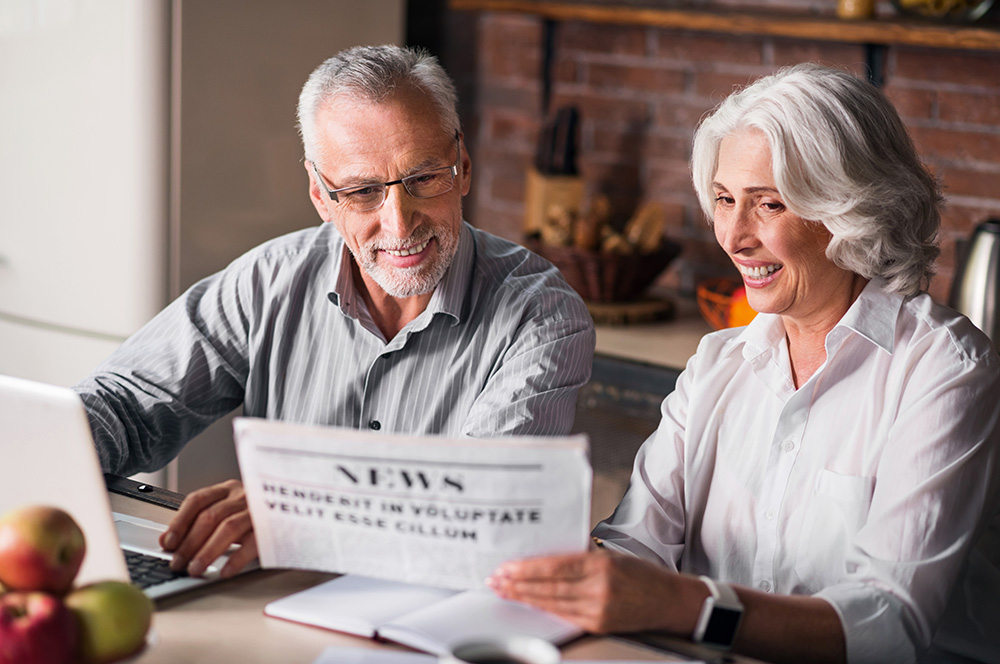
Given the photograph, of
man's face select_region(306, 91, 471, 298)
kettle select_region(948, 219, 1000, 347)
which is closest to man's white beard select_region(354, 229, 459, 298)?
man's face select_region(306, 91, 471, 298)

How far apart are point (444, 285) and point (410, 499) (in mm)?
→ 643

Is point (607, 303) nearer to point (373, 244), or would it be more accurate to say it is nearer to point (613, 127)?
point (613, 127)

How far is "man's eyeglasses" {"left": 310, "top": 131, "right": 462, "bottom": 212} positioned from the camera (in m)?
1.52

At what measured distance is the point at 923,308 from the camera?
1343 mm

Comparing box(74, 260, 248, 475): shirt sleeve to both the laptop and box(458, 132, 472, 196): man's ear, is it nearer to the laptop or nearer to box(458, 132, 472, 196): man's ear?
box(458, 132, 472, 196): man's ear

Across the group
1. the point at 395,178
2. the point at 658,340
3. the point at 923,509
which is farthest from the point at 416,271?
the point at 658,340

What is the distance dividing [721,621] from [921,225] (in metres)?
0.64

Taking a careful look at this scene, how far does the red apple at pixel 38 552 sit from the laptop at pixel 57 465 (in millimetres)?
88

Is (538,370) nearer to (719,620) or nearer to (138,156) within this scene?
(719,620)

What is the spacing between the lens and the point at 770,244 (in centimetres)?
137

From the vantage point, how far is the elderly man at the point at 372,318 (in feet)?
4.95

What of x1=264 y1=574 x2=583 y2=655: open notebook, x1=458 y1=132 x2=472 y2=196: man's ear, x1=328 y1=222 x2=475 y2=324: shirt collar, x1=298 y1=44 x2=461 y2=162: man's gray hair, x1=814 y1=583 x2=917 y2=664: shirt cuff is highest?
x1=298 y1=44 x2=461 y2=162: man's gray hair

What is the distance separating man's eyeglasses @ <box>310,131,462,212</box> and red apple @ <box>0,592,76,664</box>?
81 centimetres

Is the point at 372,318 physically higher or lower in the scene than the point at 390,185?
lower
